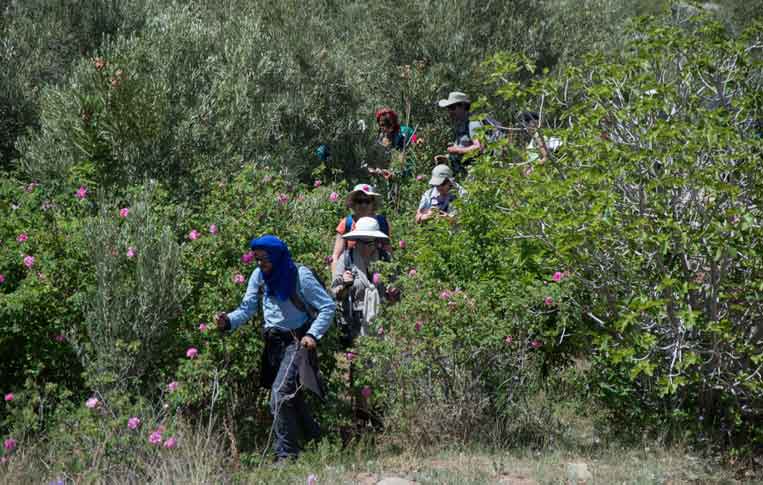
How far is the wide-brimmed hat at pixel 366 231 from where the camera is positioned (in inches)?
240

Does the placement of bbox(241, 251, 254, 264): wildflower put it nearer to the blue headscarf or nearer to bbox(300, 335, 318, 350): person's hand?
the blue headscarf

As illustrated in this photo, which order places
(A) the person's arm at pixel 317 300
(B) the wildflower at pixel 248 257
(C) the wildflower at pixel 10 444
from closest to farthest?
(C) the wildflower at pixel 10 444 < (A) the person's arm at pixel 317 300 < (B) the wildflower at pixel 248 257

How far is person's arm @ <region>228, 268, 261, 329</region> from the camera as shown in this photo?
5496 millimetres

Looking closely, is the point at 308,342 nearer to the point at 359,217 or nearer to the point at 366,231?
the point at 366,231

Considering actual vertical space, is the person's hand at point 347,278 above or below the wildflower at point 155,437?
below

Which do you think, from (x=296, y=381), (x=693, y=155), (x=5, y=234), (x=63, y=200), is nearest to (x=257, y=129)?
(x=63, y=200)

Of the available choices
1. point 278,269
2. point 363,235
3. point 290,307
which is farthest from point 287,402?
point 363,235

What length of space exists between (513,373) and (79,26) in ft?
34.8

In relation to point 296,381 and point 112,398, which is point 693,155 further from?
point 112,398

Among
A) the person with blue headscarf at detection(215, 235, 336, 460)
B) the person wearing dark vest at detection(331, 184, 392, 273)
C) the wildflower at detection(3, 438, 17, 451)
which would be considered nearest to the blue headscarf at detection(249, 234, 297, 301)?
the person with blue headscarf at detection(215, 235, 336, 460)

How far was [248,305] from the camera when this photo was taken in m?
5.57

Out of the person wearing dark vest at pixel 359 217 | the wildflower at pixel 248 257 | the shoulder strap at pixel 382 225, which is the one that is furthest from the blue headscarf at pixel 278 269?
the shoulder strap at pixel 382 225

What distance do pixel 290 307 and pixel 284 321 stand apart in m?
0.10

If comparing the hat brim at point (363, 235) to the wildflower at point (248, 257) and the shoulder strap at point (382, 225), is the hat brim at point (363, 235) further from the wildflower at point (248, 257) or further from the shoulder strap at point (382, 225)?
the wildflower at point (248, 257)
